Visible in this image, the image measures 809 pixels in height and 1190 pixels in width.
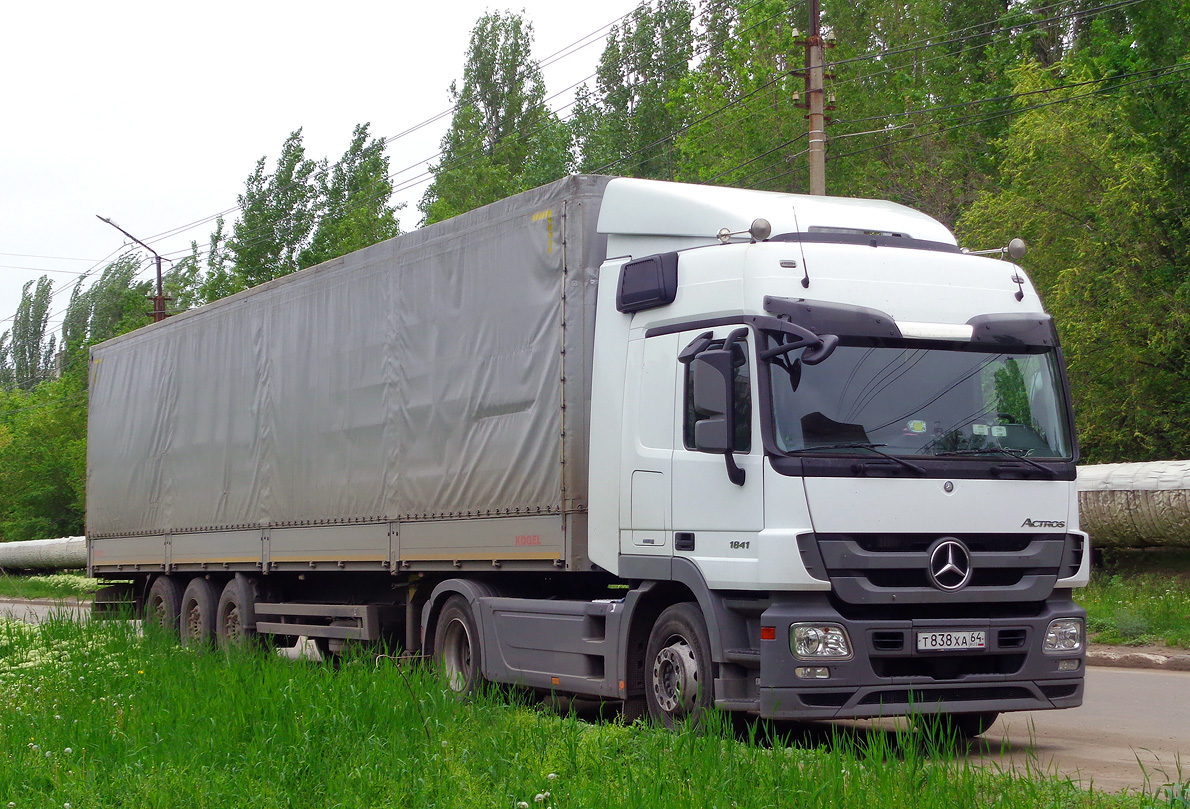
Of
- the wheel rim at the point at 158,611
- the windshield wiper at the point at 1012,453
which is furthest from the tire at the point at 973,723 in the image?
the wheel rim at the point at 158,611

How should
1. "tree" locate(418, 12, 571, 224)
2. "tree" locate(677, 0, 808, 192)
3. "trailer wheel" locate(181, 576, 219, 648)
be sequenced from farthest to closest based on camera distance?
"tree" locate(418, 12, 571, 224) → "tree" locate(677, 0, 808, 192) → "trailer wheel" locate(181, 576, 219, 648)

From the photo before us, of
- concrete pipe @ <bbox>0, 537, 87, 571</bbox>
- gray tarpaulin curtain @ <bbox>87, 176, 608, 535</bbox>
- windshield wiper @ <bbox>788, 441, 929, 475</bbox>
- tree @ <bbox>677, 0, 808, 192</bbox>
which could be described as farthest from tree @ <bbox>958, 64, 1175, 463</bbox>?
concrete pipe @ <bbox>0, 537, 87, 571</bbox>

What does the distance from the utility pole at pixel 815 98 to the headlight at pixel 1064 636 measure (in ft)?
37.5

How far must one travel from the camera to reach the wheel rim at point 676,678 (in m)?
8.40

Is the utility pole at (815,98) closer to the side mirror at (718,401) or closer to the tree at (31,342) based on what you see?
the side mirror at (718,401)

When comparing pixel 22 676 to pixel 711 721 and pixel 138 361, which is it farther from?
pixel 138 361

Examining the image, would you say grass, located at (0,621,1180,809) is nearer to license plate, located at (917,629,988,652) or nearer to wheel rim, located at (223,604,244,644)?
license plate, located at (917,629,988,652)

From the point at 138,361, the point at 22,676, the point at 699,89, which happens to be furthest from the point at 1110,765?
the point at 699,89

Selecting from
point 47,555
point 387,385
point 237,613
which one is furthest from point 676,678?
point 47,555

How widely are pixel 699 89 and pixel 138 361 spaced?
28.6m

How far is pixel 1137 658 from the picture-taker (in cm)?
1453

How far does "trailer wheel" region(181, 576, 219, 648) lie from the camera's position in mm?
15992

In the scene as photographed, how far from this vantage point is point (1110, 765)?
802 centimetres

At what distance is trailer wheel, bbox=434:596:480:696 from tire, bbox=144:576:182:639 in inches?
252
